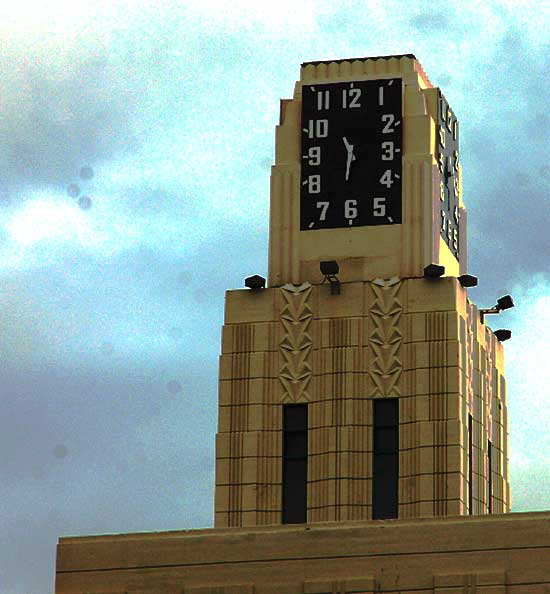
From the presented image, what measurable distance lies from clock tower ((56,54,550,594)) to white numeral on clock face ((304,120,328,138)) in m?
0.06

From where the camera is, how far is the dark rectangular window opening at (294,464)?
92562 millimetres

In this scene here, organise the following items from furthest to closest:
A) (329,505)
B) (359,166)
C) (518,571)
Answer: (359,166) < (329,505) < (518,571)

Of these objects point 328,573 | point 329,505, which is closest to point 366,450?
point 329,505

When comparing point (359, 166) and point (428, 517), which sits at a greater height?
point (359, 166)

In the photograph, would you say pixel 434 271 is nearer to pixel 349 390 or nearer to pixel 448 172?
pixel 349 390

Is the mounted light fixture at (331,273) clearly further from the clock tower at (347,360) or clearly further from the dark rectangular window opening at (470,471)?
the dark rectangular window opening at (470,471)

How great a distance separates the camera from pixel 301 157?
98750 millimetres

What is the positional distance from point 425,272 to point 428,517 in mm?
13452

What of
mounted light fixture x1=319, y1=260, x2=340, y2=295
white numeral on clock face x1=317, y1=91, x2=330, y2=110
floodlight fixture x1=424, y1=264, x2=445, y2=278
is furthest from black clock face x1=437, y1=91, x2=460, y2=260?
mounted light fixture x1=319, y1=260, x2=340, y2=295

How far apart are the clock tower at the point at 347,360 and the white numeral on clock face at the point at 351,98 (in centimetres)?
6

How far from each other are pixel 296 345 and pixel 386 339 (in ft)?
12.9

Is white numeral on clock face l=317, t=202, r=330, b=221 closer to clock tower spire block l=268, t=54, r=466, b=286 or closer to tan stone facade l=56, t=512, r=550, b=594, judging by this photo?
clock tower spire block l=268, t=54, r=466, b=286

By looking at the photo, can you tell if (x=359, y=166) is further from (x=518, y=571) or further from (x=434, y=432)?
(x=518, y=571)

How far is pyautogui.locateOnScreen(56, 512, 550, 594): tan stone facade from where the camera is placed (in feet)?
264
